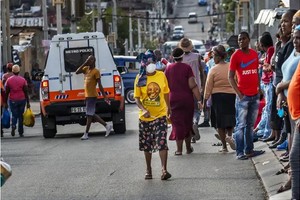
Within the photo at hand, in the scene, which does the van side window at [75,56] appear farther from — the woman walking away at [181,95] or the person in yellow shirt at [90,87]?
the woman walking away at [181,95]

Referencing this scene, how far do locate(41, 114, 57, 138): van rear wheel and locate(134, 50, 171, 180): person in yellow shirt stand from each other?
32.3ft

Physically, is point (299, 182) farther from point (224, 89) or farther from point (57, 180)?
point (224, 89)

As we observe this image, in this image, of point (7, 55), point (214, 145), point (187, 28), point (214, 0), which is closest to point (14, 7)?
point (187, 28)

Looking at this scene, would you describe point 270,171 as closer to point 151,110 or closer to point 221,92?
point 151,110

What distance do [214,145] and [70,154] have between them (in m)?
2.68

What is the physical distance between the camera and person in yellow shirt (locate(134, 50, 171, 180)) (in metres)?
15.2

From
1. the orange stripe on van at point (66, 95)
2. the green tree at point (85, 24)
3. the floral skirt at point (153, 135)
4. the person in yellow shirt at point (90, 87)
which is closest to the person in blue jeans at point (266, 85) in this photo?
the floral skirt at point (153, 135)

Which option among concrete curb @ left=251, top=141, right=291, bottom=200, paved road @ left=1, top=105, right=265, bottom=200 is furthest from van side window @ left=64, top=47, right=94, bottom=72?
concrete curb @ left=251, top=141, right=291, bottom=200


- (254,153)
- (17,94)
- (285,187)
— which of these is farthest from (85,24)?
(285,187)

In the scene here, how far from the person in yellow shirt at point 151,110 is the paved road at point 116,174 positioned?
0.45 metres

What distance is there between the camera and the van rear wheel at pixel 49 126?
82.1 ft

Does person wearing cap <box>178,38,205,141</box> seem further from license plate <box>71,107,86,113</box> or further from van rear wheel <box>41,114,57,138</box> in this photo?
van rear wheel <box>41,114,57,138</box>

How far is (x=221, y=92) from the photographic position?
18.5 meters

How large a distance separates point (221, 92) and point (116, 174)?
3.33 meters
